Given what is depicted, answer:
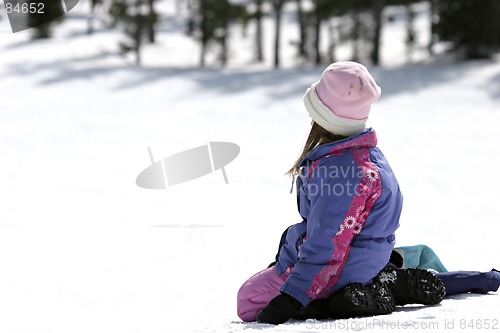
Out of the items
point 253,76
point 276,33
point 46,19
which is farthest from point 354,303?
point 46,19

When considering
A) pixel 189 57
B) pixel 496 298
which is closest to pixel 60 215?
pixel 496 298

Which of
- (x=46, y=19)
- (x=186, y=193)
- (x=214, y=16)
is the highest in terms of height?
(x=186, y=193)

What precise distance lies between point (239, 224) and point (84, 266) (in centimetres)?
170

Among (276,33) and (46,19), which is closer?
(276,33)

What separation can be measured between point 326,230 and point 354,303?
1.07 feet

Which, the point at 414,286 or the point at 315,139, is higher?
the point at 315,139

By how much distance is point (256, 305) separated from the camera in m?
3.24

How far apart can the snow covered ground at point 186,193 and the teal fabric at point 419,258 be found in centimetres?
28

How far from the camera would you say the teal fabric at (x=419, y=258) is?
3494mm

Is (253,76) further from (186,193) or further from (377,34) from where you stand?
(186,193)

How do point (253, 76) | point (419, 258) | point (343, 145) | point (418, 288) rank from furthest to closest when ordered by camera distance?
point (253, 76) < point (419, 258) < point (418, 288) < point (343, 145)

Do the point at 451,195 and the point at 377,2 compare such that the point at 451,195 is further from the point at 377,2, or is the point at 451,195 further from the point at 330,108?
the point at 377,2

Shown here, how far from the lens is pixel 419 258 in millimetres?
3531


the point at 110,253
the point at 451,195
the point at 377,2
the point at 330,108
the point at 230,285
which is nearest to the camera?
the point at 330,108
